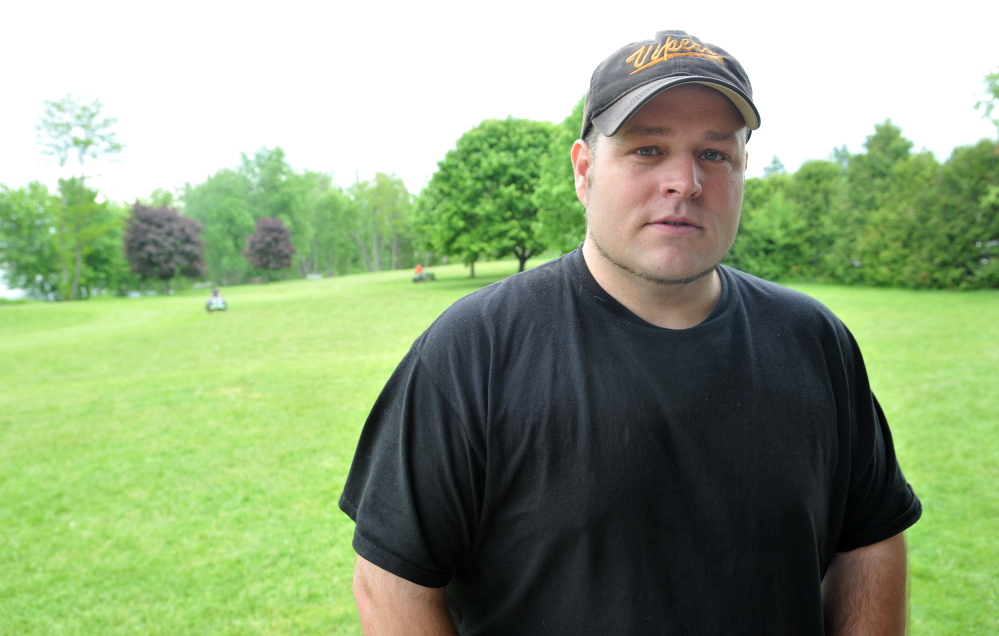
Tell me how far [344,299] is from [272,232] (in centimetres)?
3128

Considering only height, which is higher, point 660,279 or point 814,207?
point 814,207

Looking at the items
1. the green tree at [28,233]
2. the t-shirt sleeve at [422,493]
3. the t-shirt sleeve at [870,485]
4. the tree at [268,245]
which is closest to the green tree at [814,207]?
the t-shirt sleeve at [870,485]

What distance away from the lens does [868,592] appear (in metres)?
1.68

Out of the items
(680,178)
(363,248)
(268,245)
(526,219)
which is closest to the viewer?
(680,178)

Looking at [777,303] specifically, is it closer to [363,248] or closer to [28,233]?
[28,233]

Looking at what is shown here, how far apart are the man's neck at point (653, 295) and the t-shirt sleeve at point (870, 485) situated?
1.60 feet

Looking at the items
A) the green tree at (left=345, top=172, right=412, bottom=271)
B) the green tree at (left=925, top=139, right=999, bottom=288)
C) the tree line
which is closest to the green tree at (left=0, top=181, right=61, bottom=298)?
the tree line

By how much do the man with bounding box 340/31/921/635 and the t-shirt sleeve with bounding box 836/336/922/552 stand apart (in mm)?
11

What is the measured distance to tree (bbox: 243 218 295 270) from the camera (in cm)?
5309

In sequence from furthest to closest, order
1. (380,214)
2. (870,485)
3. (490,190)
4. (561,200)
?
(380,214)
(490,190)
(561,200)
(870,485)

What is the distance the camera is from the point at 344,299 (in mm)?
25766

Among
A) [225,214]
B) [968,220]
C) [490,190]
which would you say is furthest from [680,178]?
[225,214]

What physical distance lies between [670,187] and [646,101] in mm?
207

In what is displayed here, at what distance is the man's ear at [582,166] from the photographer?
1.67 metres
